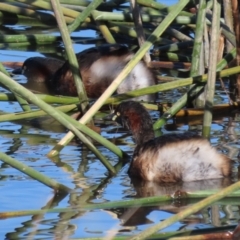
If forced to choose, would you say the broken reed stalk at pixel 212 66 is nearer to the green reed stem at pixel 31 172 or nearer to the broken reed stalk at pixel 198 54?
the broken reed stalk at pixel 198 54

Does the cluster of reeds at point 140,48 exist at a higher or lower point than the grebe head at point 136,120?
higher

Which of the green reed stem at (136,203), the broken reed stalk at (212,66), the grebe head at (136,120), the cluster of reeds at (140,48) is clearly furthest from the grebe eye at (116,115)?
the green reed stem at (136,203)

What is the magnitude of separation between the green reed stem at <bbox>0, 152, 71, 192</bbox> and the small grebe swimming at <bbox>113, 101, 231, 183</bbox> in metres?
0.65

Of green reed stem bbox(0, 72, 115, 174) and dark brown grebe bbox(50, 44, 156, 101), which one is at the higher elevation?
dark brown grebe bbox(50, 44, 156, 101)

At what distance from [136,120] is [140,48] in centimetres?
50

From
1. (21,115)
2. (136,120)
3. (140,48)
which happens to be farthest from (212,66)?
(21,115)

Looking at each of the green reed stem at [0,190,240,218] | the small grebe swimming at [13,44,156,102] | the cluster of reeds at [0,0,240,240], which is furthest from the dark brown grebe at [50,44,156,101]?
the green reed stem at [0,190,240,218]

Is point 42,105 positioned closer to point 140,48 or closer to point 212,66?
point 140,48

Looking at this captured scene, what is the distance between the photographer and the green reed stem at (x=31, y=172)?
4533 mm

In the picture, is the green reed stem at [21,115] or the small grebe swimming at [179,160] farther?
the green reed stem at [21,115]

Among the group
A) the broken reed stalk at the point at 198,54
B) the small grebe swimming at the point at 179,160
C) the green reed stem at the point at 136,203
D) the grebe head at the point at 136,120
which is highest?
the broken reed stalk at the point at 198,54

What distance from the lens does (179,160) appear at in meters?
5.34

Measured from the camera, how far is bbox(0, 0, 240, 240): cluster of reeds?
4.85 metres

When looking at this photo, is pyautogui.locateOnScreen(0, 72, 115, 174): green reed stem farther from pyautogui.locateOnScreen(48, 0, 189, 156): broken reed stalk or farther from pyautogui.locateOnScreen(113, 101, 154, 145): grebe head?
pyautogui.locateOnScreen(113, 101, 154, 145): grebe head
